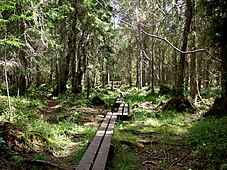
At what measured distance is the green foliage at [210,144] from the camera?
5.34m

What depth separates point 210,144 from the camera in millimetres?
6375

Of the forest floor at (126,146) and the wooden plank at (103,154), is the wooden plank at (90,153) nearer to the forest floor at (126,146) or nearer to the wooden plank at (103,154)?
the wooden plank at (103,154)

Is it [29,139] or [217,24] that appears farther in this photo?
[217,24]

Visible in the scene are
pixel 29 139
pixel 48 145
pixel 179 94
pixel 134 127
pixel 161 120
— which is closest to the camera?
pixel 29 139

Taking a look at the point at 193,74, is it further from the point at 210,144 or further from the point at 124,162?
the point at 124,162

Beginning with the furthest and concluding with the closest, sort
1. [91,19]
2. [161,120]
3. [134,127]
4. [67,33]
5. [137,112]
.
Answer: [67,33], [91,19], [137,112], [161,120], [134,127]

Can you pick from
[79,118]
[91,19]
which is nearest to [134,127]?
[79,118]

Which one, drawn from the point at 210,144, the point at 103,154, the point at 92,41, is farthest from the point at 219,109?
the point at 92,41

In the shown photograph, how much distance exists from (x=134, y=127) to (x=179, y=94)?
4.08 metres

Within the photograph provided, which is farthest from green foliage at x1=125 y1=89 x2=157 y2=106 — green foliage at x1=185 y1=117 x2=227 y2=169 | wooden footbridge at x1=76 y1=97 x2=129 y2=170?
green foliage at x1=185 y1=117 x2=227 y2=169

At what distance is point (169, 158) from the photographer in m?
6.52

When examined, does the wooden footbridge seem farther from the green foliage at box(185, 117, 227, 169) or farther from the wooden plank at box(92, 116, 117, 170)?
the green foliage at box(185, 117, 227, 169)

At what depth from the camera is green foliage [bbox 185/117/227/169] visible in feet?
17.5

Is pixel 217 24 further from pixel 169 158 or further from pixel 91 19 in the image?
pixel 91 19
